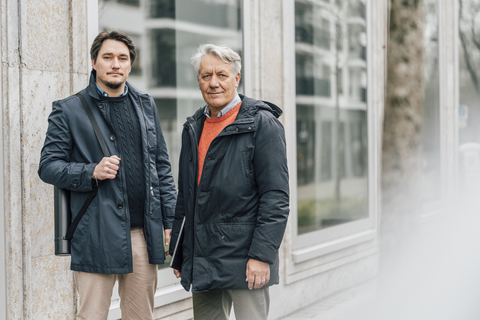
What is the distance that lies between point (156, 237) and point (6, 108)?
1.33 meters

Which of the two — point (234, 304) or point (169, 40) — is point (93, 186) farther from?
point (169, 40)

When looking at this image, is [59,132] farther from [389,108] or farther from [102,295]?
[389,108]

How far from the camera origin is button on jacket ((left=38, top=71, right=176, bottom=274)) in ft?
9.09

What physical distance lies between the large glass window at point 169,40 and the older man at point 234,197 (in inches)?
68.4

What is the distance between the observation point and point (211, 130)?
2908 mm

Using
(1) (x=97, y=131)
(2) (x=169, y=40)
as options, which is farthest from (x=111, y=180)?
(2) (x=169, y=40)

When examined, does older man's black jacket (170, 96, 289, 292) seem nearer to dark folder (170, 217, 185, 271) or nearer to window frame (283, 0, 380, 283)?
dark folder (170, 217, 185, 271)

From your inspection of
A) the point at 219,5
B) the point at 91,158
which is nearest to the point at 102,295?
the point at 91,158

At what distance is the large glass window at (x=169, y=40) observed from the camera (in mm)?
4473

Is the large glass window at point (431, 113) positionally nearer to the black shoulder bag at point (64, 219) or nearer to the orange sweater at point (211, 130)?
the orange sweater at point (211, 130)

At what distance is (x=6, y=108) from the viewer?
3.42 meters

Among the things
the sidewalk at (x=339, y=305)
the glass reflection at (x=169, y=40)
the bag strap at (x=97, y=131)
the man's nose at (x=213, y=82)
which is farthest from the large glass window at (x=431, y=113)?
the bag strap at (x=97, y=131)

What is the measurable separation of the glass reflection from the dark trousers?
5.27 feet

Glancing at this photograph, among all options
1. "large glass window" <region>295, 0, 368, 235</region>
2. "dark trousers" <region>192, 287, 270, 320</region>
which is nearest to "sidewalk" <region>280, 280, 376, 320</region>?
"large glass window" <region>295, 0, 368, 235</region>
